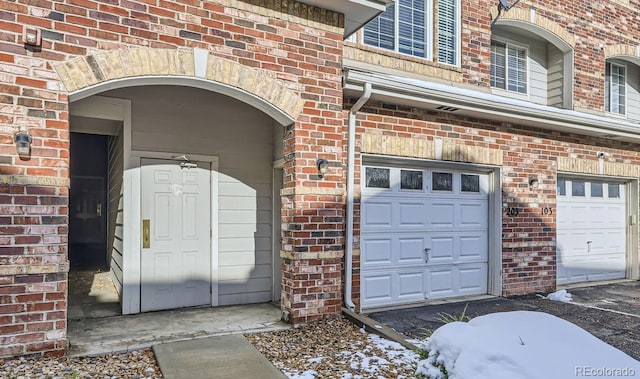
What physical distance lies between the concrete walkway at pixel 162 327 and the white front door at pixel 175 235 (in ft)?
0.82

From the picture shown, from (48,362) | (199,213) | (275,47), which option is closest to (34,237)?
(48,362)

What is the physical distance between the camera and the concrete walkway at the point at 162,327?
13.9 ft

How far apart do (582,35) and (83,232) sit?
15340 millimetres

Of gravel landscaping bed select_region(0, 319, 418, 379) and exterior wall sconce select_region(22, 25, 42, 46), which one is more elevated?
exterior wall sconce select_region(22, 25, 42, 46)

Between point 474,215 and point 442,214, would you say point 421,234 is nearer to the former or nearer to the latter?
point 442,214

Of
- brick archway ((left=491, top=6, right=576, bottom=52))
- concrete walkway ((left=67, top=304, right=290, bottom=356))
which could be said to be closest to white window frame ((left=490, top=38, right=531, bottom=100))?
brick archway ((left=491, top=6, right=576, bottom=52))

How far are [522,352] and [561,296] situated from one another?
5.03 m

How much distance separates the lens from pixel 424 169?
6.36m

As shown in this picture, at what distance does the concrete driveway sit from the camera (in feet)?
16.1

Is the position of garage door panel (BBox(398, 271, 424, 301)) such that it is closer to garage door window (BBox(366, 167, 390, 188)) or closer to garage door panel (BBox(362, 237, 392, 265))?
garage door panel (BBox(362, 237, 392, 265))

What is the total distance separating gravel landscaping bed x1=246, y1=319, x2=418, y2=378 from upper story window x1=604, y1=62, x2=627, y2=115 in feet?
27.2

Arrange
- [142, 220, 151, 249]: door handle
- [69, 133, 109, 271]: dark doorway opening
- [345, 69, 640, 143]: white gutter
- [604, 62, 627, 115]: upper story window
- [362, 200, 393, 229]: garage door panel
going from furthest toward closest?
[69, 133, 109, 271]: dark doorway opening → [604, 62, 627, 115]: upper story window → [362, 200, 393, 229]: garage door panel → [142, 220, 151, 249]: door handle → [345, 69, 640, 143]: white gutter

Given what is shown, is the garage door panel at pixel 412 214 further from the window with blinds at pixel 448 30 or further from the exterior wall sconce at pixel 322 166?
the window with blinds at pixel 448 30

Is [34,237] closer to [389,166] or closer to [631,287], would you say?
[389,166]
